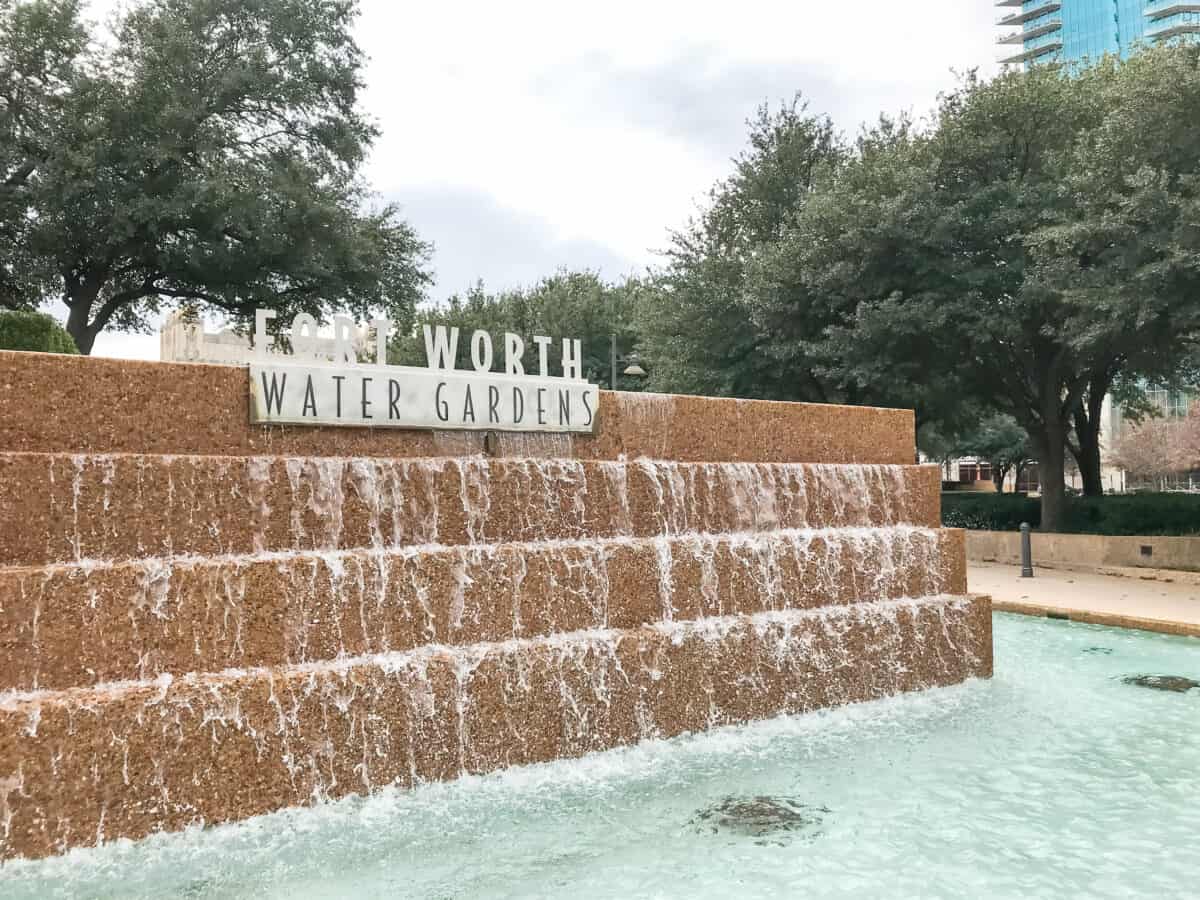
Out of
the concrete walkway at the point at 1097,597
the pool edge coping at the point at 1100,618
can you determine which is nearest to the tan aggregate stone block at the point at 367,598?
the pool edge coping at the point at 1100,618

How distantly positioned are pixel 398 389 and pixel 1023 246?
55.4 ft

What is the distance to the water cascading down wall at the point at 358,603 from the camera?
5.09m

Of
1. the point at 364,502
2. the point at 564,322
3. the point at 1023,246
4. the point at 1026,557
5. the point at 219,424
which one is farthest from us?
the point at 564,322

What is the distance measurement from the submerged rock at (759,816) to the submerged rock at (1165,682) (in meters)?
4.99

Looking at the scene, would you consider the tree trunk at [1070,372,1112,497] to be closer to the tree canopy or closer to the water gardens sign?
the tree canopy

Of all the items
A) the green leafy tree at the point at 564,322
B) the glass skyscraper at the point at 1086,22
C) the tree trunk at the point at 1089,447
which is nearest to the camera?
the tree trunk at the point at 1089,447

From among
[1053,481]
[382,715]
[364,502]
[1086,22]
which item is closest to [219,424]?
[364,502]

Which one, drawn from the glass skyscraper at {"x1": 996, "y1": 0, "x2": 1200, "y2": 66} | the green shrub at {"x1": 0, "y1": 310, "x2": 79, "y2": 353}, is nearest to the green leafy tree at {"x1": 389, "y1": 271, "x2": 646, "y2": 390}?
the green shrub at {"x1": 0, "y1": 310, "x2": 79, "y2": 353}

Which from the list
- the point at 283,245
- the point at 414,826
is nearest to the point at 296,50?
the point at 283,245

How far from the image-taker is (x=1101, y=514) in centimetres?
2247

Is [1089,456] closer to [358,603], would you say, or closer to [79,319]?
[358,603]

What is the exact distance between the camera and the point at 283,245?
73.1 feet

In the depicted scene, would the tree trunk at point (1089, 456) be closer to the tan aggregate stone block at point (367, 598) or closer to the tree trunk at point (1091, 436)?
the tree trunk at point (1091, 436)

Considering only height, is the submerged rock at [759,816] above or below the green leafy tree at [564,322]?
below
